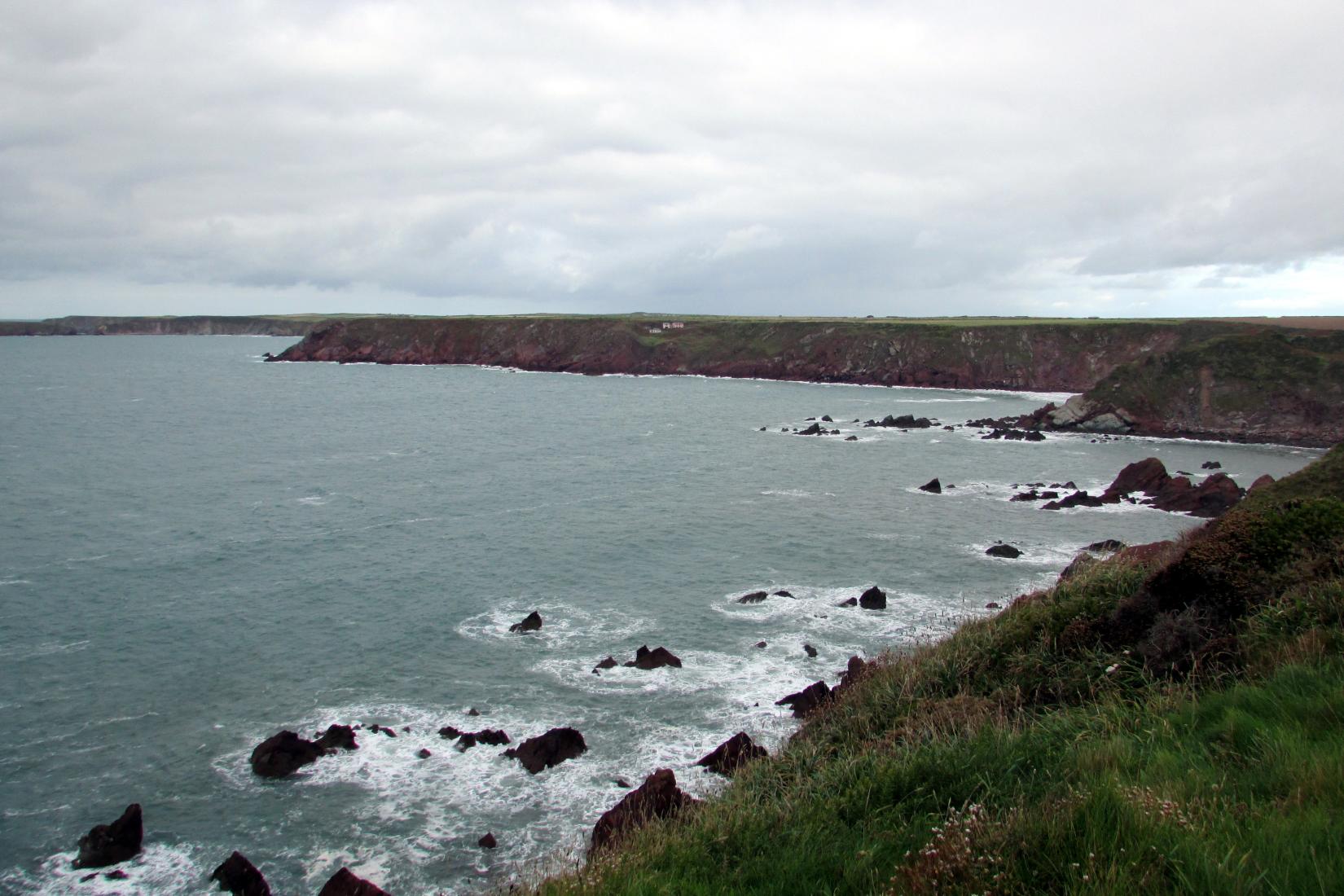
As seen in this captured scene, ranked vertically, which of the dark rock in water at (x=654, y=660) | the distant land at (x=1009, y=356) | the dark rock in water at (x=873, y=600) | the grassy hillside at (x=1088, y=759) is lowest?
the dark rock in water at (x=654, y=660)

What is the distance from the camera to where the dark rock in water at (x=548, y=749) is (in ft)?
50.9

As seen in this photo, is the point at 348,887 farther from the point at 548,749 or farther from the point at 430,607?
the point at 430,607

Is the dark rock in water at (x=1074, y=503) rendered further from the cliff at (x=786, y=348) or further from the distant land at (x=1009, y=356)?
the cliff at (x=786, y=348)

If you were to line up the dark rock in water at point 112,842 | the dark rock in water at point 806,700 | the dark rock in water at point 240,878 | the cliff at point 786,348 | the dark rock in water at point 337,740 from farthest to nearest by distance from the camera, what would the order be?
the cliff at point 786,348 < the dark rock in water at point 806,700 < the dark rock in water at point 337,740 < the dark rock in water at point 112,842 < the dark rock in water at point 240,878

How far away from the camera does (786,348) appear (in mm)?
125938

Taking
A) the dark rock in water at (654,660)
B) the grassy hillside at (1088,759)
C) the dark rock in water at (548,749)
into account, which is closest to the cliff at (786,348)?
the dark rock in water at (654,660)

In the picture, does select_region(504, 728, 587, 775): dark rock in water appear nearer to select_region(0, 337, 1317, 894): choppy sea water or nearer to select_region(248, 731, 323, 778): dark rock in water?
select_region(0, 337, 1317, 894): choppy sea water

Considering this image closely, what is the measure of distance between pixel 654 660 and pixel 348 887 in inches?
363

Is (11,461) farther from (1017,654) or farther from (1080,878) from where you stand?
(1080,878)

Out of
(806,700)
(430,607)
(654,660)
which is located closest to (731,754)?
(806,700)

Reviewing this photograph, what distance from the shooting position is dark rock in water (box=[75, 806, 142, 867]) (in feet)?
42.4

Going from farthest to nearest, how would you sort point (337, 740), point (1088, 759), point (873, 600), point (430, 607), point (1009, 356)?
point (1009, 356) < point (430, 607) < point (873, 600) < point (337, 740) < point (1088, 759)

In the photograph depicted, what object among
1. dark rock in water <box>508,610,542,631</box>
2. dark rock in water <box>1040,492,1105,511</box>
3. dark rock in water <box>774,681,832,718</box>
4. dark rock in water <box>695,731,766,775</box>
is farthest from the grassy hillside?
dark rock in water <box>1040,492,1105,511</box>

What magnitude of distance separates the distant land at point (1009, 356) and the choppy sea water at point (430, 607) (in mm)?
7757
